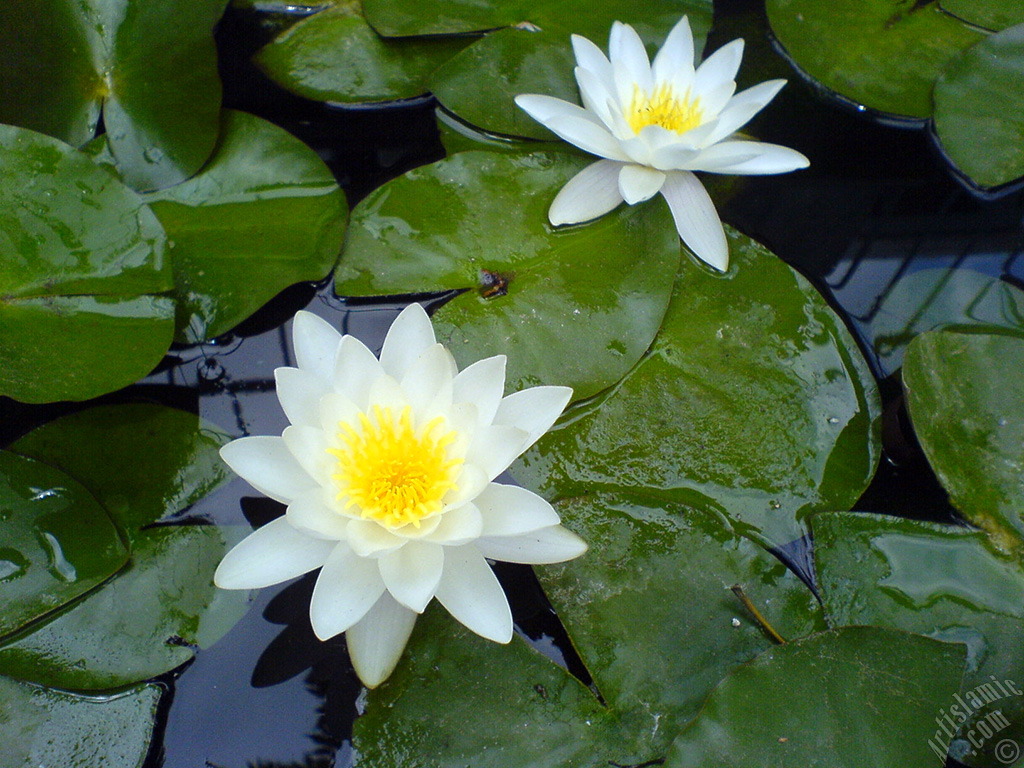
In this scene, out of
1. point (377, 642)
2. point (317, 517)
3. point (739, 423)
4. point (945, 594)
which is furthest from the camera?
point (739, 423)

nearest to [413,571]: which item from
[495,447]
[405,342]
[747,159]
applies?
[495,447]

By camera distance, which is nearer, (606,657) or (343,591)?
(343,591)

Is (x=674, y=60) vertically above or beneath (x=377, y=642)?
above

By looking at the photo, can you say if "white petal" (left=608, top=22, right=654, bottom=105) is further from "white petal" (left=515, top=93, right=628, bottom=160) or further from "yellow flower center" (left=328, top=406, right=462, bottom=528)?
"yellow flower center" (left=328, top=406, right=462, bottom=528)

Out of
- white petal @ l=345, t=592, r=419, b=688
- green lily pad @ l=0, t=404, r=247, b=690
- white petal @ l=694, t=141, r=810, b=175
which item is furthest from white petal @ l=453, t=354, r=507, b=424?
white petal @ l=694, t=141, r=810, b=175

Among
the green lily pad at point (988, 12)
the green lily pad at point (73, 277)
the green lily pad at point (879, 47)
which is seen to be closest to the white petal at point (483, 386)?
the green lily pad at point (73, 277)

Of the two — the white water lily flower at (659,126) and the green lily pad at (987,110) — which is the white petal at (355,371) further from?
the green lily pad at (987,110)

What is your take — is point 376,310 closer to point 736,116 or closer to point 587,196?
point 587,196
